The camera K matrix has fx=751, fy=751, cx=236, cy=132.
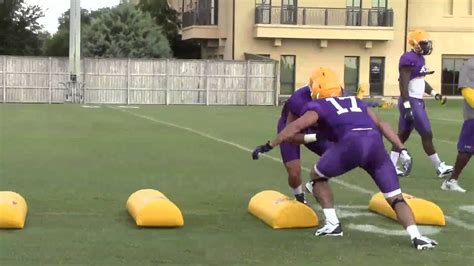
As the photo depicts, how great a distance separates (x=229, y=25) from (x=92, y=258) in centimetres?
3602

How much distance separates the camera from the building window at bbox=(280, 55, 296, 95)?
41875 millimetres

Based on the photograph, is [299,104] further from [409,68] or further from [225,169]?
[225,169]

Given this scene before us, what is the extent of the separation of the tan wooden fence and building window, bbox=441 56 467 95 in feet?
38.1

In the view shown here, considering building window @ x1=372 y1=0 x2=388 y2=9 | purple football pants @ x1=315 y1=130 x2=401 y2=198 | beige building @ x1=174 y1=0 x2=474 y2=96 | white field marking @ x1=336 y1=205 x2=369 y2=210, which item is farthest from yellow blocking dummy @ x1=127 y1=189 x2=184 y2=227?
building window @ x1=372 y1=0 x2=388 y2=9

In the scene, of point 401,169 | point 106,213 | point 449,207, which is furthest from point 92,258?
point 401,169

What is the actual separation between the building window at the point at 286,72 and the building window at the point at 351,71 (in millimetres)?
3018

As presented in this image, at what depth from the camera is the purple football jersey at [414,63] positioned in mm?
10734

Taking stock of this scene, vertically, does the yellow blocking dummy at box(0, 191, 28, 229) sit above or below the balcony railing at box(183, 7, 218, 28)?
below

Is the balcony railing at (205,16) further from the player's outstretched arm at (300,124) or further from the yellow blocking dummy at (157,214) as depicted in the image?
the player's outstretched arm at (300,124)

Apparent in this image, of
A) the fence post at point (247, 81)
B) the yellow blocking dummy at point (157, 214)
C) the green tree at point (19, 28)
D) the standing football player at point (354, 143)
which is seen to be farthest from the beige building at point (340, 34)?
the standing football player at point (354, 143)

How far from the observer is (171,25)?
4888cm

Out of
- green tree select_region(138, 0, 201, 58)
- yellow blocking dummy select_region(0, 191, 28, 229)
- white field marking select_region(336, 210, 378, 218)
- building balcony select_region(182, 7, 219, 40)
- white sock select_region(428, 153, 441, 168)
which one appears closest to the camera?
yellow blocking dummy select_region(0, 191, 28, 229)

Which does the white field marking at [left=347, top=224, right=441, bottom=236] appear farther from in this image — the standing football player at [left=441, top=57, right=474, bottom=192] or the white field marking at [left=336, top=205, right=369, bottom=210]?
the standing football player at [left=441, top=57, right=474, bottom=192]

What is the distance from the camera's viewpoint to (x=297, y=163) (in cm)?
804
